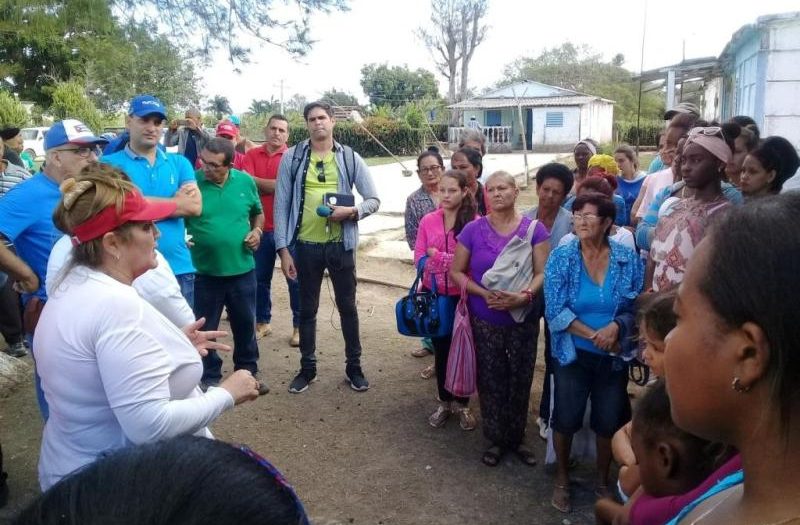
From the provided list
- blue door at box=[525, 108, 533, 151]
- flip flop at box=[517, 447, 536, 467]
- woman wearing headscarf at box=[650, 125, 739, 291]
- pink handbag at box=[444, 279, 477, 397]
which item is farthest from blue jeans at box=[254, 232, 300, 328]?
blue door at box=[525, 108, 533, 151]

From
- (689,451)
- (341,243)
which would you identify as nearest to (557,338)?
(689,451)

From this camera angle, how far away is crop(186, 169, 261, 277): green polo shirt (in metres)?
4.50

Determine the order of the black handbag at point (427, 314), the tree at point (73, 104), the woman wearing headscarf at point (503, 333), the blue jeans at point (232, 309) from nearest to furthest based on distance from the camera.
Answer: the woman wearing headscarf at point (503, 333) → the black handbag at point (427, 314) → the blue jeans at point (232, 309) → the tree at point (73, 104)

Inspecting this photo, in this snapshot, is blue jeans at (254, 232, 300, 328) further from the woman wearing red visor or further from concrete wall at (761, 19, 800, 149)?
concrete wall at (761, 19, 800, 149)

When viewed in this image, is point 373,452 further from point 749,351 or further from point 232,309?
point 749,351

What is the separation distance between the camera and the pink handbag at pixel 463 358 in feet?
12.7

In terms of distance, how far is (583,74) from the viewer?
2194 inches

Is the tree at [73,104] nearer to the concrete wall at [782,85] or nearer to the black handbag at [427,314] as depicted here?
the black handbag at [427,314]

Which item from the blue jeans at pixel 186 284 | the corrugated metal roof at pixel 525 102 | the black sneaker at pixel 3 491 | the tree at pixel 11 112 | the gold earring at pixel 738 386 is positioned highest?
the corrugated metal roof at pixel 525 102

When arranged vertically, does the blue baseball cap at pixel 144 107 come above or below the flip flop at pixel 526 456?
above

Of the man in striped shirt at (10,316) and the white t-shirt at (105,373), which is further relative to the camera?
the man in striped shirt at (10,316)

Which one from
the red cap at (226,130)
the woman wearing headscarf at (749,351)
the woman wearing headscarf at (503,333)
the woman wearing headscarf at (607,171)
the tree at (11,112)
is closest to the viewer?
the woman wearing headscarf at (749,351)

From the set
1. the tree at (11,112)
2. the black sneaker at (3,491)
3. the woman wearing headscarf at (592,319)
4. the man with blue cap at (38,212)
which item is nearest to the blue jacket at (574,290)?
the woman wearing headscarf at (592,319)

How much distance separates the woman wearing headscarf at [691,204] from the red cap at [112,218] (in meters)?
2.48
